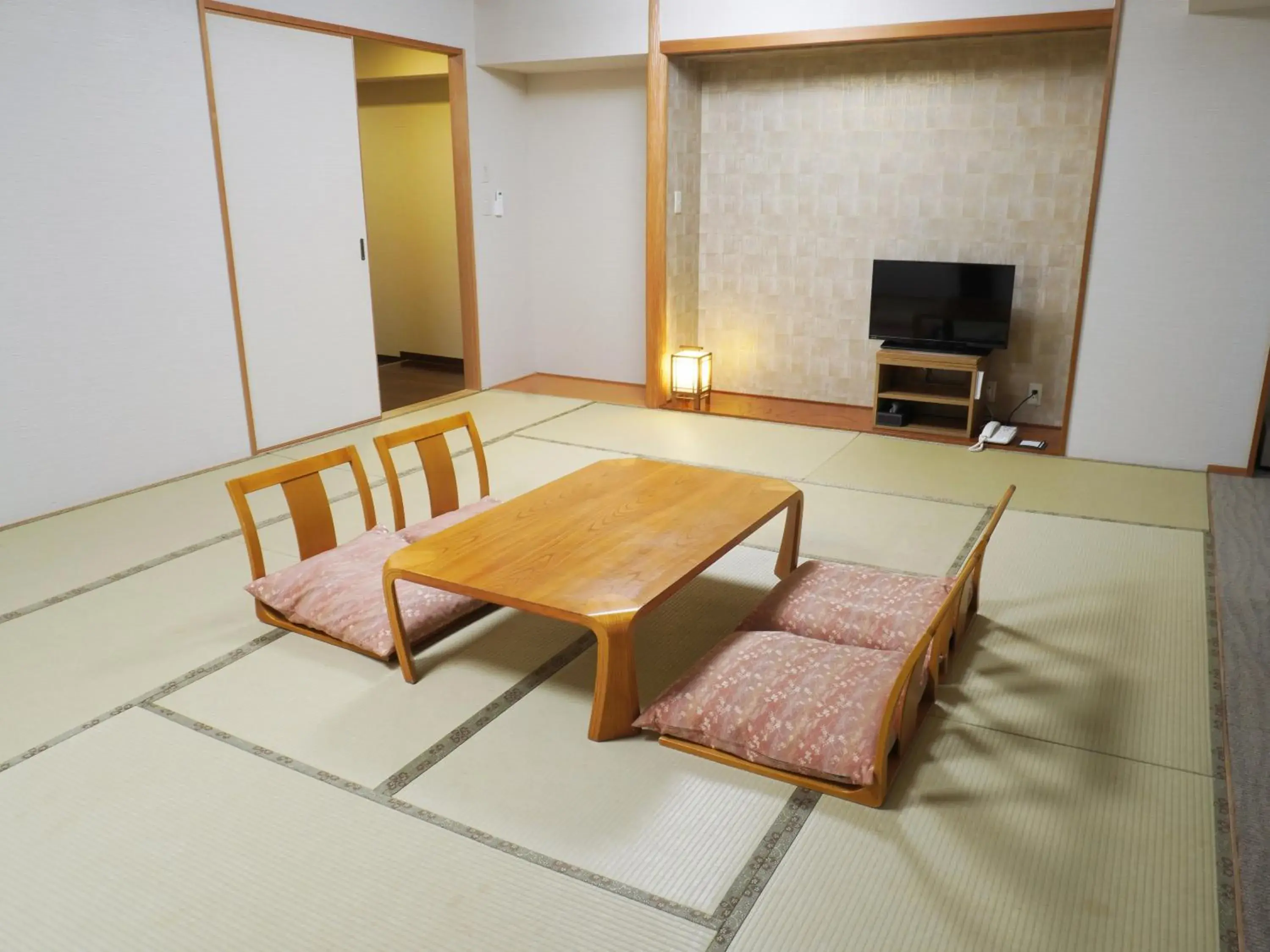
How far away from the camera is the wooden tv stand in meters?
5.42

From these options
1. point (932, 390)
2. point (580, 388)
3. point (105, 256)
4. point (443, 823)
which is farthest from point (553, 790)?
point (580, 388)

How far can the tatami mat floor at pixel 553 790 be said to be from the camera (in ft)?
6.35

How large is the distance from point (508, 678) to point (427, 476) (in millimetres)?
1111

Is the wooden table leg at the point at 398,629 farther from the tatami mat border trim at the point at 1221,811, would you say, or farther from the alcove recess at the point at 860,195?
the alcove recess at the point at 860,195

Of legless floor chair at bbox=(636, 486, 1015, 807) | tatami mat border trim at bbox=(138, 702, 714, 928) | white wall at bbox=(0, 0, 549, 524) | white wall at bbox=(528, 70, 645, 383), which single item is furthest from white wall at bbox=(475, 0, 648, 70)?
tatami mat border trim at bbox=(138, 702, 714, 928)

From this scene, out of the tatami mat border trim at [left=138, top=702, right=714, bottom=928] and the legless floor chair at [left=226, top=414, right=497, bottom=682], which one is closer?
the tatami mat border trim at [left=138, top=702, right=714, bottom=928]

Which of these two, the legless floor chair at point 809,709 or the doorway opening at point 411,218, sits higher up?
the doorway opening at point 411,218

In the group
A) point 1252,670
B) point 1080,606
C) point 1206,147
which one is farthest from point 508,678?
point 1206,147

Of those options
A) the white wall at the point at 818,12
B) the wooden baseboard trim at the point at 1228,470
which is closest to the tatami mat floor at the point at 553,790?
the wooden baseboard trim at the point at 1228,470

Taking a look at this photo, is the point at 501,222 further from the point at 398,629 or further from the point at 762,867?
the point at 762,867

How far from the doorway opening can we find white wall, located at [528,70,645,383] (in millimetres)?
646

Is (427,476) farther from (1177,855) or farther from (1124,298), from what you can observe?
(1124,298)

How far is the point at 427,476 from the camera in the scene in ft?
12.1

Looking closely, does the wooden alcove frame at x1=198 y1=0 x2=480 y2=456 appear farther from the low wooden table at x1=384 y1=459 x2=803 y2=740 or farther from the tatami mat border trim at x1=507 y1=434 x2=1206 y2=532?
the low wooden table at x1=384 y1=459 x2=803 y2=740
